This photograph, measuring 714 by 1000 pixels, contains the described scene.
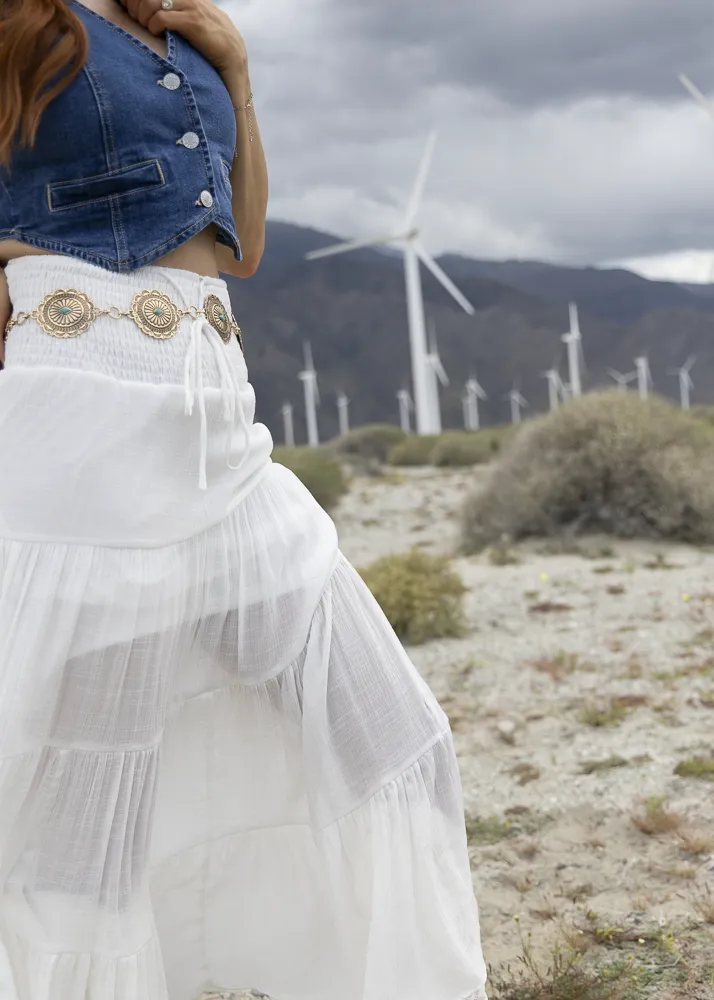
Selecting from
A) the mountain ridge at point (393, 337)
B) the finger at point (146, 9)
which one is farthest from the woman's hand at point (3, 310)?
the mountain ridge at point (393, 337)

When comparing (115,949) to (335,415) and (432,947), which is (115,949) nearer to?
(432,947)

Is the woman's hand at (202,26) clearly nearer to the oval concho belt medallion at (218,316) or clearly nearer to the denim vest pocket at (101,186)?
the denim vest pocket at (101,186)

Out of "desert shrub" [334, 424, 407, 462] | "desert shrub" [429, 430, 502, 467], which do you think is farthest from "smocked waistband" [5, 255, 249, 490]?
"desert shrub" [334, 424, 407, 462]

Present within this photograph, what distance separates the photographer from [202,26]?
1.88m

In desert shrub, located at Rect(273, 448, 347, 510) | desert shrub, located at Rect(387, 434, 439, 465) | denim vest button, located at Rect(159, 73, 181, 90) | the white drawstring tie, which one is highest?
denim vest button, located at Rect(159, 73, 181, 90)

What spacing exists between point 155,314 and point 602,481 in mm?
8465

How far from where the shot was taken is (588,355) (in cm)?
13812

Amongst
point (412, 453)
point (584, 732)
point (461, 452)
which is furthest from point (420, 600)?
point (412, 453)

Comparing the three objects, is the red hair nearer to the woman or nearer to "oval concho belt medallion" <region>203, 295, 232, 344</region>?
the woman

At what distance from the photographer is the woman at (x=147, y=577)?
→ 1659 mm

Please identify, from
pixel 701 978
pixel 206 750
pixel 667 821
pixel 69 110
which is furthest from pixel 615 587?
pixel 69 110

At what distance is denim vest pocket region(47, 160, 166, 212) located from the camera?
1.74m

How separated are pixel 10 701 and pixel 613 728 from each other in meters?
3.41

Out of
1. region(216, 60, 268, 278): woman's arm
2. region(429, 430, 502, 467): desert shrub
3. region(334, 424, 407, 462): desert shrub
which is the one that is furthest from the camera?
region(334, 424, 407, 462): desert shrub
